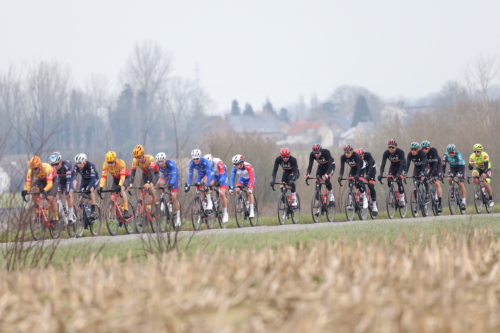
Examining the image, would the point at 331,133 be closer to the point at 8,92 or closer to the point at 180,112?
the point at 180,112

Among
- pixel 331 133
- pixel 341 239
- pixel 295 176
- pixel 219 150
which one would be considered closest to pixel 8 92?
pixel 219 150

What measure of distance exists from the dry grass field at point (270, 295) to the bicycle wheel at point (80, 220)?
360 inches

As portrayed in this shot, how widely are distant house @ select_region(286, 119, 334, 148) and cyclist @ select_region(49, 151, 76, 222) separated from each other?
6077 inches

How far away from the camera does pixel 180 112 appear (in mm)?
116062

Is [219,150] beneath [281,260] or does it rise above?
above

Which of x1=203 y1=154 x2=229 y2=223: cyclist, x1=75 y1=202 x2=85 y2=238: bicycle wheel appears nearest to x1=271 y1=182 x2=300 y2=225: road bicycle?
x1=203 y1=154 x2=229 y2=223: cyclist

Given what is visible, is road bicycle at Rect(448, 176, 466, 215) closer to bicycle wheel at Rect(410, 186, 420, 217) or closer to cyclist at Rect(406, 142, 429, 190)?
cyclist at Rect(406, 142, 429, 190)

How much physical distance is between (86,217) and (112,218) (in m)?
0.62

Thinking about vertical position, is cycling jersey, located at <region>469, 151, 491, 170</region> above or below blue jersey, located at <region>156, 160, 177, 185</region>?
below

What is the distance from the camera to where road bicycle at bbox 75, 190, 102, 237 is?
1859 centimetres

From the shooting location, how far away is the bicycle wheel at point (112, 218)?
61.4ft

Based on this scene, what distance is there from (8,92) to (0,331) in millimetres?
87856

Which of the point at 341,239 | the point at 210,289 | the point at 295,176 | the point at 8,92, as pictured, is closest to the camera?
the point at 210,289

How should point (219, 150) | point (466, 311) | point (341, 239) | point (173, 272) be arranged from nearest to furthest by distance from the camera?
1. point (466, 311)
2. point (173, 272)
3. point (341, 239)
4. point (219, 150)
